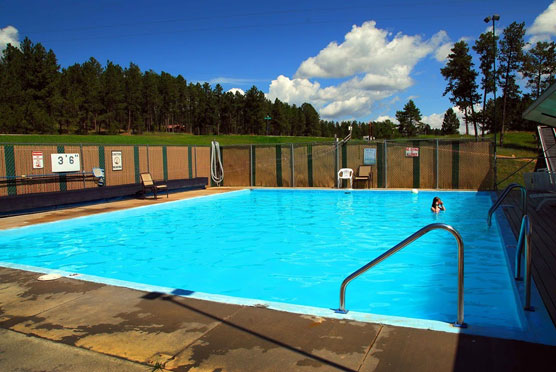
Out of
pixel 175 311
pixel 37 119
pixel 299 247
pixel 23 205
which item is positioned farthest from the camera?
pixel 37 119

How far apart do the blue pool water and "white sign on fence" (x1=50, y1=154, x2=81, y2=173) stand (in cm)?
342

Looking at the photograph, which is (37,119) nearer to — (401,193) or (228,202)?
(228,202)

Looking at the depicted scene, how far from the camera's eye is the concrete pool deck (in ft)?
9.17


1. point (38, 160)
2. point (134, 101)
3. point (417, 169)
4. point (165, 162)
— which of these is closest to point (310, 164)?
point (417, 169)

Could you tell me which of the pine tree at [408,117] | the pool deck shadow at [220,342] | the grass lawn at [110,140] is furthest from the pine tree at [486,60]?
the pine tree at [408,117]

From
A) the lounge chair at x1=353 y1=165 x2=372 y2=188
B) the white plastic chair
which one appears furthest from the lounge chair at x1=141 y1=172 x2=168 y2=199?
the lounge chair at x1=353 y1=165 x2=372 y2=188

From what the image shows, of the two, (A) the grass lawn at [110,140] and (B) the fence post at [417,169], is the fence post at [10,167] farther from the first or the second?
(A) the grass lawn at [110,140]

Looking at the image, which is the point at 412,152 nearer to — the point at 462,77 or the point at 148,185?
the point at 148,185

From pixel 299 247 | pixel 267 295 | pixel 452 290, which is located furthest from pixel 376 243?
pixel 267 295

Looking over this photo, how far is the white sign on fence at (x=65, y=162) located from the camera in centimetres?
1394

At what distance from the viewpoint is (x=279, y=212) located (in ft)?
43.2

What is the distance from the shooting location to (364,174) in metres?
17.9

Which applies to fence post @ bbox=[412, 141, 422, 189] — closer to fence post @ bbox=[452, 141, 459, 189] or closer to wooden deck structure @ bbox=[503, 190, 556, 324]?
fence post @ bbox=[452, 141, 459, 189]

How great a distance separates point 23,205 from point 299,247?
346 inches
